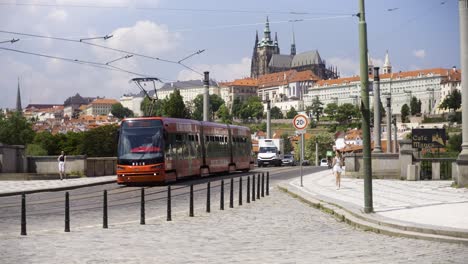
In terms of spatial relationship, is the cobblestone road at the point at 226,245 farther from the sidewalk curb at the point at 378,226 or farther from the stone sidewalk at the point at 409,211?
the stone sidewalk at the point at 409,211

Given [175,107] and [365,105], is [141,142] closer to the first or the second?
[365,105]

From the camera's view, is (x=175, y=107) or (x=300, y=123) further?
(x=175, y=107)

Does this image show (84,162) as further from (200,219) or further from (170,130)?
(200,219)

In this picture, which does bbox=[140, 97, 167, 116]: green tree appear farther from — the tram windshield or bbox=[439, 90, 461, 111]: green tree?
bbox=[439, 90, 461, 111]: green tree

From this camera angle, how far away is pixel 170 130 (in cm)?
3170

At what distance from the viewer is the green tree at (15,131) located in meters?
131

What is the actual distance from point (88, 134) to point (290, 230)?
99.1 meters

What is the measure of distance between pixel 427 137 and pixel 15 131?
4250 inches

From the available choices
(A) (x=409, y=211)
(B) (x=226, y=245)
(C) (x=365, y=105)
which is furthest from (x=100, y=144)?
(B) (x=226, y=245)

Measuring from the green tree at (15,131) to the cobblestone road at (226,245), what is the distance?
396 feet

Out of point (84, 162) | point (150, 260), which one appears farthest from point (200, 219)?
point (84, 162)

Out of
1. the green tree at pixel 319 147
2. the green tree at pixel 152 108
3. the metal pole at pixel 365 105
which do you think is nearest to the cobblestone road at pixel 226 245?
the metal pole at pixel 365 105

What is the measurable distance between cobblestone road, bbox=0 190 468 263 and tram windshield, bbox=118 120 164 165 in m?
14.3

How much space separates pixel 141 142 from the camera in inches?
1201
